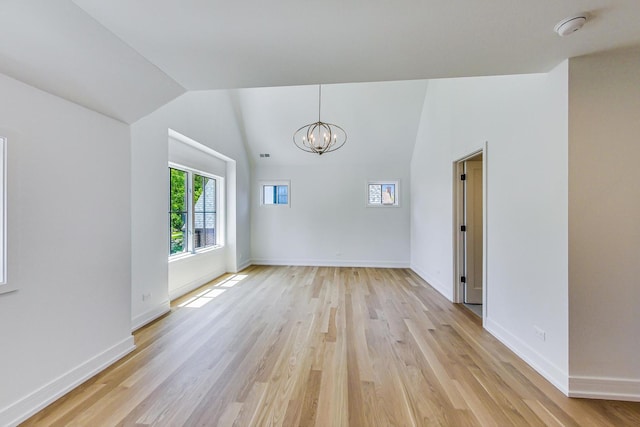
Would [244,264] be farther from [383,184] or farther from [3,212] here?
[3,212]

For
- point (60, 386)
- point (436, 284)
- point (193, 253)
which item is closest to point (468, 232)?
point (436, 284)

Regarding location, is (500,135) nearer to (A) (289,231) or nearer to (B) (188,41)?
(B) (188,41)

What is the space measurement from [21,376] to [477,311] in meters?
4.43

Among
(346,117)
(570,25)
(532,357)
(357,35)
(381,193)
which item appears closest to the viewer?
(570,25)

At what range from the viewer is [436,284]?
4.66 m

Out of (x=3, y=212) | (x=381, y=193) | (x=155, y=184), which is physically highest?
(x=381, y=193)

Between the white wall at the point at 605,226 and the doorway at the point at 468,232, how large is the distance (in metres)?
1.89

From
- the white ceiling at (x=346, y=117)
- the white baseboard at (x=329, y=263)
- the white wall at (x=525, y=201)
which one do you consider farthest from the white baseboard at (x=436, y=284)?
the white ceiling at (x=346, y=117)

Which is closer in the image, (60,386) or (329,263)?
(60,386)

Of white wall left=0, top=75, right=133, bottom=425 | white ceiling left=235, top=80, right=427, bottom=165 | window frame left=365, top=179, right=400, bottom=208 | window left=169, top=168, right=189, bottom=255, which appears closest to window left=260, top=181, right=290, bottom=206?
white ceiling left=235, top=80, right=427, bottom=165

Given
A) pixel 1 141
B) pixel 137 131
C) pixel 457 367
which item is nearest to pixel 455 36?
pixel 457 367

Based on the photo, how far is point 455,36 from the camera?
5.49 feet

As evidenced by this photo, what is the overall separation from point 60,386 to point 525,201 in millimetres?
3958

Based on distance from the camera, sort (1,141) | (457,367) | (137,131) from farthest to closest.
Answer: (137,131) < (457,367) < (1,141)
